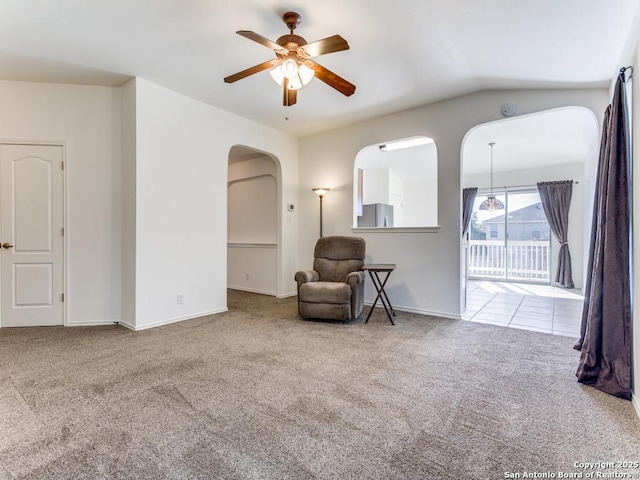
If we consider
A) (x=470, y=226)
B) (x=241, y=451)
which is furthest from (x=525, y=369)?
(x=470, y=226)

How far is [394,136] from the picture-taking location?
14.7ft

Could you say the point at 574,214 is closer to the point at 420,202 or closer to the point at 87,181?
the point at 420,202

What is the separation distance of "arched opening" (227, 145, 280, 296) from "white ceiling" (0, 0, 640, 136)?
222 centimetres

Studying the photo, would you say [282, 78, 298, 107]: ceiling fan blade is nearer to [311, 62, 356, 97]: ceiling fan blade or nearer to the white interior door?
[311, 62, 356, 97]: ceiling fan blade

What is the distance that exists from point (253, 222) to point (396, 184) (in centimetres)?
396

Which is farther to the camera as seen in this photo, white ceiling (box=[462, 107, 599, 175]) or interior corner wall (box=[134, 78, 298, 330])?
white ceiling (box=[462, 107, 599, 175])

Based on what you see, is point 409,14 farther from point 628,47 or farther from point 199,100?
point 199,100

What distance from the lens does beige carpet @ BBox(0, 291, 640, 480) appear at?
149 cm

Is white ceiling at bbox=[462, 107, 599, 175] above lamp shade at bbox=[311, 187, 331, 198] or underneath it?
above

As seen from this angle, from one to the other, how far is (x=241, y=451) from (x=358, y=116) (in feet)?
13.9

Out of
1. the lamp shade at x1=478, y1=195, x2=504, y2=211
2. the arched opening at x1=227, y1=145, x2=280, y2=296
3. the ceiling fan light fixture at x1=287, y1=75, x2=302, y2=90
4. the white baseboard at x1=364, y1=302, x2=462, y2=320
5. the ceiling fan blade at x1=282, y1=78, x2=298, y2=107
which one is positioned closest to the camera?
the ceiling fan light fixture at x1=287, y1=75, x2=302, y2=90

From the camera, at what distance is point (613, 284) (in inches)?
86.1

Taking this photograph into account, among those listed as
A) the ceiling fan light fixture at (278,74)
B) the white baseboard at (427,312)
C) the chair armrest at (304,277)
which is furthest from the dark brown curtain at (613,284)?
the chair armrest at (304,277)

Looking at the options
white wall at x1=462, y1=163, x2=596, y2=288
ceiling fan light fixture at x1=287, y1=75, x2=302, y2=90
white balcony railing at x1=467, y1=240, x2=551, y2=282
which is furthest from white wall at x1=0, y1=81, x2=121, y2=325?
white wall at x1=462, y1=163, x2=596, y2=288
